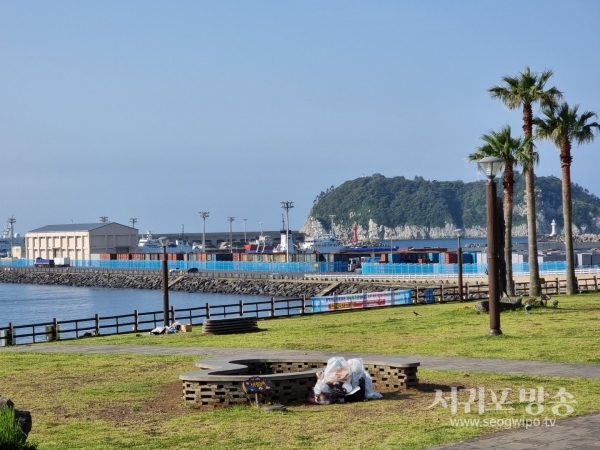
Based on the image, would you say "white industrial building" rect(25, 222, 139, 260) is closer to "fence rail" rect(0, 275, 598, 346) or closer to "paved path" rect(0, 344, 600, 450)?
"fence rail" rect(0, 275, 598, 346)

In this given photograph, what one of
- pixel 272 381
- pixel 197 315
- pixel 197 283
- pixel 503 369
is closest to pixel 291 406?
pixel 272 381

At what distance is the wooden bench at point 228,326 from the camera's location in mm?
29094

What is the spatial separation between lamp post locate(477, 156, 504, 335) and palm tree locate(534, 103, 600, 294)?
19924 millimetres

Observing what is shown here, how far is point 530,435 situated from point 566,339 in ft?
40.2

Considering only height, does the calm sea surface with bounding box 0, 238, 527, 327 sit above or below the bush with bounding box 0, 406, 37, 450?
below

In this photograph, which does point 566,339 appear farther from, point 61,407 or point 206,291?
point 206,291

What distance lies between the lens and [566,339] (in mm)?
22531

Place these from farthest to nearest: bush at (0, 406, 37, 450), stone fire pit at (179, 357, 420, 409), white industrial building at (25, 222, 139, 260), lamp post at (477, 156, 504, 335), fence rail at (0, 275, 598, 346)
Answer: white industrial building at (25, 222, 139, 260) → fence rail at (0, 275, 598, 346) → lamp post at (477, 156, 504, 335) → stone fire pit at (179, 357, 420, 409) → bush at (0, 406, 37, 450)

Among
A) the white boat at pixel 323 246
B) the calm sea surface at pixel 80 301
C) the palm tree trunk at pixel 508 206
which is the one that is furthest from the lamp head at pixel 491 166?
the white boat at pixel 323 246

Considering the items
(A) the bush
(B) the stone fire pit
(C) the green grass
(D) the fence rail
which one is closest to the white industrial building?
(D) the fence rail

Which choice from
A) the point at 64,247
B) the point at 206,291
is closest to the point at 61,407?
the point at 206,291

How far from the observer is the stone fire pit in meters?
14.3

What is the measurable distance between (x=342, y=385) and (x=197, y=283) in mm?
102347

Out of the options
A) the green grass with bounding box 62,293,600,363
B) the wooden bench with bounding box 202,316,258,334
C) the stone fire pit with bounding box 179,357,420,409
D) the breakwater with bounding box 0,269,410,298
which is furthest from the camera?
the breakwater with bounding box 0,269,410,298
